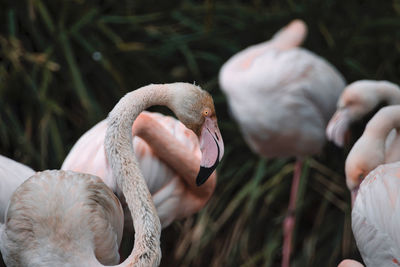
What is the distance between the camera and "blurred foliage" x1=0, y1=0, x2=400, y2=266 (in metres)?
4.79

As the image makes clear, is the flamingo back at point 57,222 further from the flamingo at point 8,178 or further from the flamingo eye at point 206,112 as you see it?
the flamingo eye at point 206,112

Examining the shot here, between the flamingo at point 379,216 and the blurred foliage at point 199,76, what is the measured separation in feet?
6.13

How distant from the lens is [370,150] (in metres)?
3.10

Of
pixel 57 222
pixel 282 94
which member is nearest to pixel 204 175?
pixel 57 222

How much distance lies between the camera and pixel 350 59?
199 inches

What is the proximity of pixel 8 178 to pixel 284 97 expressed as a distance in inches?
81.6

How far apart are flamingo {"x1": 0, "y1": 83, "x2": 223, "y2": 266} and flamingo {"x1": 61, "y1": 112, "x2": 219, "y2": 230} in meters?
0.49

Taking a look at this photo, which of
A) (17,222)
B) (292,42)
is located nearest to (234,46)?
(292,42)

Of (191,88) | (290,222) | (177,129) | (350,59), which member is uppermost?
(191,88)

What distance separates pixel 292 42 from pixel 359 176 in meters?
1.82

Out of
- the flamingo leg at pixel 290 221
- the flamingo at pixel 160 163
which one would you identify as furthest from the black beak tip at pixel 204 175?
the flamingo leg at pixel 290 221

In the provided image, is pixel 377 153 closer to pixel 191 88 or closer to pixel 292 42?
pixel 191 88

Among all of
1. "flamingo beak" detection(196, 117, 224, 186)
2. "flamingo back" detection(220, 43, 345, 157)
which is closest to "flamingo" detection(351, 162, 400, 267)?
"flamingo beak" detection(196, 117, 224, 186)

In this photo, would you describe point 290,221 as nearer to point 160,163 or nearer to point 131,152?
point 160,163
